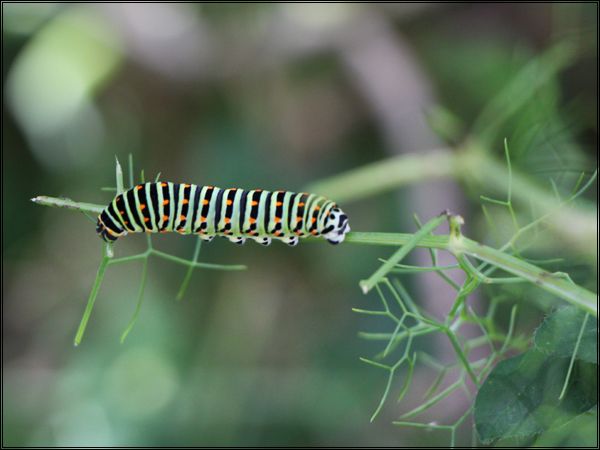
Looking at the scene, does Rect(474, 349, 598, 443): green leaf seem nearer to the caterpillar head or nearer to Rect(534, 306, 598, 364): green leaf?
Rect(534, 306, 598, 364): green leaf

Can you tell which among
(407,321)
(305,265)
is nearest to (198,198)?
(407,321)

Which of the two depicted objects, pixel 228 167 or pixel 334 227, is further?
pixel 228 167

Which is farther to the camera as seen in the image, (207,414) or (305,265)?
(305,265)

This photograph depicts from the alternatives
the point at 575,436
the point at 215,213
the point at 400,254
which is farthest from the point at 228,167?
the point at 400,254

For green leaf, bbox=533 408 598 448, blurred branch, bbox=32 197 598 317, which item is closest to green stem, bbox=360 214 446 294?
blurred branch, bbox=32 197 598 317

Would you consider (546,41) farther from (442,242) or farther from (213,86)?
(442,242)

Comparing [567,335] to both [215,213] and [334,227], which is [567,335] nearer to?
[334,227]
